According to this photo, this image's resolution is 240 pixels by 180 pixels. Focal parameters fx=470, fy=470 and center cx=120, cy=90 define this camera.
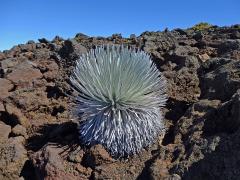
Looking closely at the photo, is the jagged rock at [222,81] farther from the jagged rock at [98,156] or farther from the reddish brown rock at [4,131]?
the reddish brown rock at [4,131]

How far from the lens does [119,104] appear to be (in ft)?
15.9

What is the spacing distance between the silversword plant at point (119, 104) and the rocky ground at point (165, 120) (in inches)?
5.3

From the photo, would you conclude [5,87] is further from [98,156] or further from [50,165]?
[98,156]

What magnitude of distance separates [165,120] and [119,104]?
2.41 ft

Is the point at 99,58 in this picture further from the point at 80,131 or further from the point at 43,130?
the point at 43,130

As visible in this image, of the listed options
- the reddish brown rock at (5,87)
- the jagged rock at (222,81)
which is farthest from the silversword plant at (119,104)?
the reddish brown rock at (5,87)

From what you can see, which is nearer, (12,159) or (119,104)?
(119,104)

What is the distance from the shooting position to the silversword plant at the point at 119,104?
15.4 feet

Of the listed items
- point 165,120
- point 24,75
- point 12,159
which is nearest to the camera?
point 12,159

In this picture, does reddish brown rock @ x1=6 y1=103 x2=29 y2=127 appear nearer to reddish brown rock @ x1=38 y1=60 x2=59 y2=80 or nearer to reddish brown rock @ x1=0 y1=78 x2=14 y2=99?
reddish brown rock @ x1=0 y1=78 x2=14 y2=99

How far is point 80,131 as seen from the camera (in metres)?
4.91

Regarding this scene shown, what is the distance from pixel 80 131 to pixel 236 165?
192 cm

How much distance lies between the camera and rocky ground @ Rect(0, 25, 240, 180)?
3862 millimetres

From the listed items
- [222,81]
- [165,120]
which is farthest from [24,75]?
[222,81]
